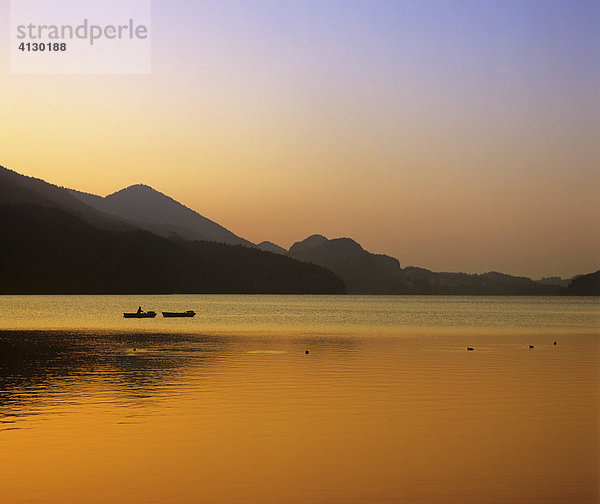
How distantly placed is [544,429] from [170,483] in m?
17.5

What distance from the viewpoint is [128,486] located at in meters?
24.7

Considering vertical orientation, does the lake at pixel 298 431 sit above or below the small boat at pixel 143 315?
below

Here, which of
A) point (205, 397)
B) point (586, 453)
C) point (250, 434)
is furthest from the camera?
point (205, 397)

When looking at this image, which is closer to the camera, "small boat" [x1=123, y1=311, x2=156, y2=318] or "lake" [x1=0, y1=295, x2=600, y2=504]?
"lake" [x1=0, y1=295, x2=600, y2=504]

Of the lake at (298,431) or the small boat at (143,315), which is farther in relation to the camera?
the small boat at (143,315)

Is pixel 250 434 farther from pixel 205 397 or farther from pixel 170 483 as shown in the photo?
pixel 205 397

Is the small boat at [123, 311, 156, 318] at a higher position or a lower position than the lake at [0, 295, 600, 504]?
higher

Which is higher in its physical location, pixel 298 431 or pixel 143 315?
pixel 143 315

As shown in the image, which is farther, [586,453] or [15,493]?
[586,453]

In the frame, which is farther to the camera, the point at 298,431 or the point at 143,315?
the point at 143,315

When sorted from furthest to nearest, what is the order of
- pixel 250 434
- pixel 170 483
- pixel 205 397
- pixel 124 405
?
pixel 205 397 → pixel 124 405 → pixel 250 434 → pixel 170 483

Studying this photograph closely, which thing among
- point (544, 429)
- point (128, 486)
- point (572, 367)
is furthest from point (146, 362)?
point (128, 486)

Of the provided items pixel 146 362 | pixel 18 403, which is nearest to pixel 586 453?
pixel 18 403

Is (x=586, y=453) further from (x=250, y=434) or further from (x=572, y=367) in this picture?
(x=572, y=367)
